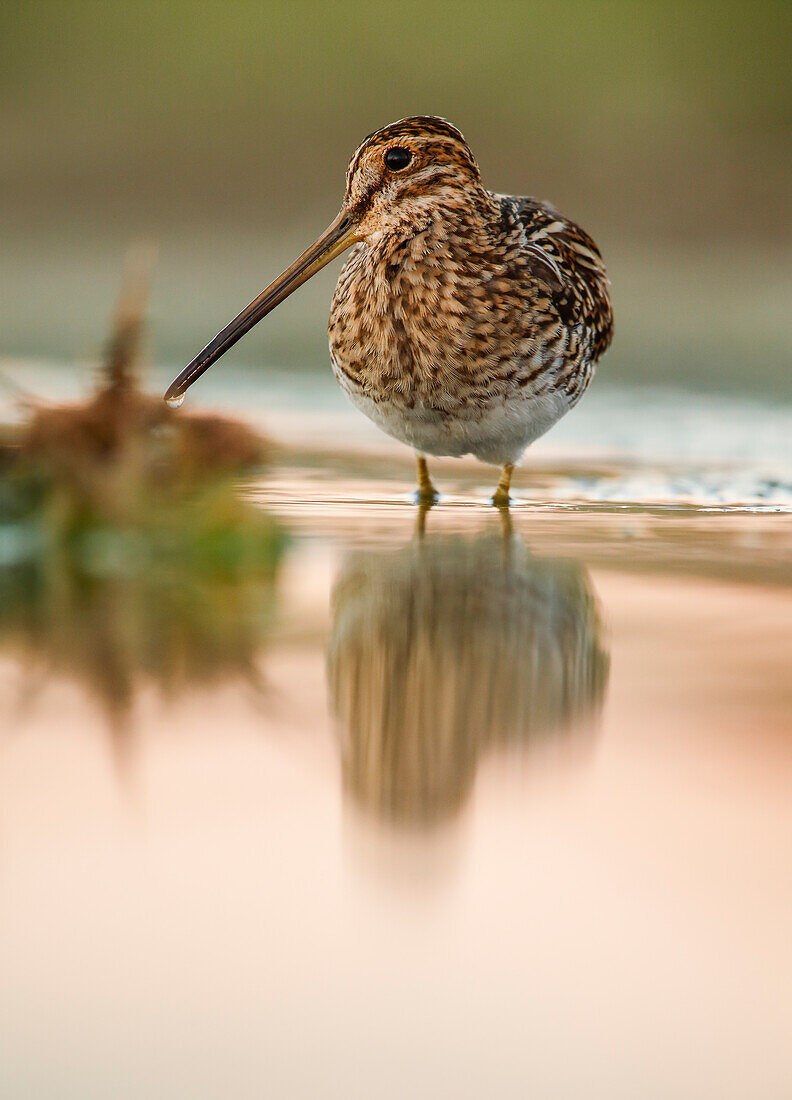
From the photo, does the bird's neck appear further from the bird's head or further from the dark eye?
the dark eye

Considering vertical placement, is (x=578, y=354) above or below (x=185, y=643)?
above

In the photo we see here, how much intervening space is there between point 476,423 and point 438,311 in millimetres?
369

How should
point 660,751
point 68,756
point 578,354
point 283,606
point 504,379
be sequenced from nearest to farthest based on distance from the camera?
point 68,756 < point 660,751 < point 283,606 < point 504,379 < point 578,354

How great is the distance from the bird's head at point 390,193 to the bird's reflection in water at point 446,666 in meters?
1.39

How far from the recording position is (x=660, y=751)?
7.80 ft

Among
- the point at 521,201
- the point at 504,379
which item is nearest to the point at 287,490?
the point at 504,379

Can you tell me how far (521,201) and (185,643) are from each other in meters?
3.30

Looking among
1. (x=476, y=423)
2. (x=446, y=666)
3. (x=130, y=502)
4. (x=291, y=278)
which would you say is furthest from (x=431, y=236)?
(x=446, y=666)

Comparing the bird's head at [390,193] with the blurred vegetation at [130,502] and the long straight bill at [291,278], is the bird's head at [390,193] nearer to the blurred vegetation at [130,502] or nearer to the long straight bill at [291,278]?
the long straight bill at [291,278]

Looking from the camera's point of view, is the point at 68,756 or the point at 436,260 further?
the point at 436,260

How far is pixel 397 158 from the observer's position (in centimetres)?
471

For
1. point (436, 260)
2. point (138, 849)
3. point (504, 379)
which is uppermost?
point (436, 260)

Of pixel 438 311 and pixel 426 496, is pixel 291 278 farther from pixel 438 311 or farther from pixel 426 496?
pixel 426 496

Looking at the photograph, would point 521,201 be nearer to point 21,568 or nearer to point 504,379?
point 504,379
